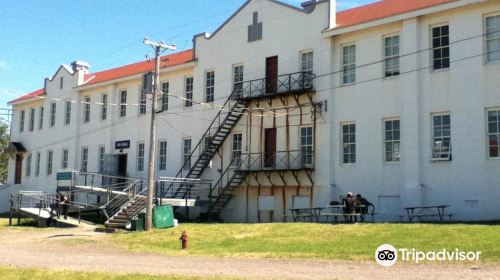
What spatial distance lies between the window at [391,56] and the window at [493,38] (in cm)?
366

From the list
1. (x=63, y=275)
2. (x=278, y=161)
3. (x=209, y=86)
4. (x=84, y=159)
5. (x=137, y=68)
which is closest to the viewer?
(x=63, y=275)

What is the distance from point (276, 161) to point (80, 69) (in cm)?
2034

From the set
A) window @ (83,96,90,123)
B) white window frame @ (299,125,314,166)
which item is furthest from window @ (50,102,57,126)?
white window frame @ (299,125,314,166)

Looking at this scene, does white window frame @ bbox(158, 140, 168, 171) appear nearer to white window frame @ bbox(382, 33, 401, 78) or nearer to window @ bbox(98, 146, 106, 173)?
window @ bbox(98, 146, 106, 173)

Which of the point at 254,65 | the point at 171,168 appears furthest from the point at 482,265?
the point at 171,168

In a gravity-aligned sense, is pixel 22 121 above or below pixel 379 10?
below

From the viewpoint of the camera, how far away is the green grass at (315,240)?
15.8 metres

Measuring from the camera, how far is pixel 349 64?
86.6 ft

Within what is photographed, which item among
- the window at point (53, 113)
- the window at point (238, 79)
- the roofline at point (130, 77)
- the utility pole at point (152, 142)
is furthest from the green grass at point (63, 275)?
the window at point (53, 113)

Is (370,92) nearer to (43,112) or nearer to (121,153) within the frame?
(121,153)

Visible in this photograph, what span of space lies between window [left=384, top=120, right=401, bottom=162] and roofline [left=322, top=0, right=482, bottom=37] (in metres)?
4.09

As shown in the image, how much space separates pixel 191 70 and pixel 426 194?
1572 centimetres

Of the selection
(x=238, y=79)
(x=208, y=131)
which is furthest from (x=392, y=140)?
(x=208, y=131)

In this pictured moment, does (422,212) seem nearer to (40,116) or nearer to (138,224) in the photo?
(138,224)
